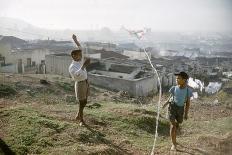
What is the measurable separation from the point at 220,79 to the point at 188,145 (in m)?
39.5

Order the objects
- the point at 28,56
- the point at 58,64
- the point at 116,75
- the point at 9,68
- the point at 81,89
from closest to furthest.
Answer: the point at 81,89, the point at 116,75, the point at 9,68, the point at 58,64, the point at 28,56

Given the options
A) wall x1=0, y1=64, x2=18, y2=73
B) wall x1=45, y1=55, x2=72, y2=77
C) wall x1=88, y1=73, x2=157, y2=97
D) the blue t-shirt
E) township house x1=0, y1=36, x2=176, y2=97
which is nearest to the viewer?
the blue t-shirt

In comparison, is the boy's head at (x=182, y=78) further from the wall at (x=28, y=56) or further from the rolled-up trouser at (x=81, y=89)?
the wall at (x=28, y=56)

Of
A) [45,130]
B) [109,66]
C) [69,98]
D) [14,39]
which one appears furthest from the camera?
[14,39]

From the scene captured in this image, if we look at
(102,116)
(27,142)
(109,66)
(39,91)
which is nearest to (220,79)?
(109,66)

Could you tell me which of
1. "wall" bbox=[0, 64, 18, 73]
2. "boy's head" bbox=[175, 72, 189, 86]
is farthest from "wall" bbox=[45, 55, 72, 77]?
"boy's head" bbox=[175, 72, 189, 86]

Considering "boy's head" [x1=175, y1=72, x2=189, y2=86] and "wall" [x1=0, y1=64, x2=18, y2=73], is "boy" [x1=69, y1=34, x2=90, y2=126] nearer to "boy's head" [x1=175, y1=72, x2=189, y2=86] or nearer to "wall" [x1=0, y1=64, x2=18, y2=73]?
"boy's head" [x1=175, y1=72, x2=189, y2=86]

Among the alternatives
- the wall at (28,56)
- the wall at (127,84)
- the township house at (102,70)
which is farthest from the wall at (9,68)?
the wall at (127,84)

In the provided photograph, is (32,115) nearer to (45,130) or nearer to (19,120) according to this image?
(19,120)

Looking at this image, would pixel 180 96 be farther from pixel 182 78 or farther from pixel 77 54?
pixel 77 54

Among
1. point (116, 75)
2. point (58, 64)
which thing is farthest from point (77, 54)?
point (58, 64)

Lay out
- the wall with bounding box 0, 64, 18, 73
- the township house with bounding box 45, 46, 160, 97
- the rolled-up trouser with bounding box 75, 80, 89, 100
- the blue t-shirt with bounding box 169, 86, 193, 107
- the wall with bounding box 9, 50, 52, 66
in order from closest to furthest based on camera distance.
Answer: the blue t-shirt with bounding box 169, 86, 193, 107
the rolled-up trouser with bounding box 75, 80, 89, 100
the township house with bounding box 45, 46, 160, 97
the wall with bounding box 0, 64, 18, 73
the wall with bounding box 9, 50, 52, 66

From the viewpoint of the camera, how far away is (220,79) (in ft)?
148

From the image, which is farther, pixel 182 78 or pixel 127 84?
pixel 127 84
